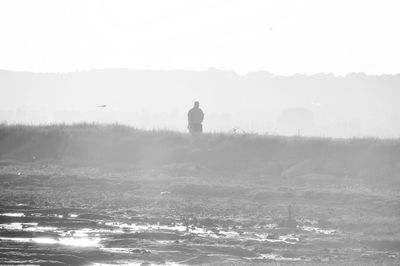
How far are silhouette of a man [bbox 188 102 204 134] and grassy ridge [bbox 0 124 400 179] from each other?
3.00 ft

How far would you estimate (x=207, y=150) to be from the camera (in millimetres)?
34531

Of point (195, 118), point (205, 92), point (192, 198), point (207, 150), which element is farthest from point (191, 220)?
point (205, 92)

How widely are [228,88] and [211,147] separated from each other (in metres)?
153

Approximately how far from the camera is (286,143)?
113 ft

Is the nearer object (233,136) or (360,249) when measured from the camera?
(360,249)

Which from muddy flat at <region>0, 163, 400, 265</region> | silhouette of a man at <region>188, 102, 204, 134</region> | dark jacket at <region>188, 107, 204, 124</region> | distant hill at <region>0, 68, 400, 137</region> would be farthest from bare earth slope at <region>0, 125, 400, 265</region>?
distant hill at <region>0, 68, 400, 137</region>

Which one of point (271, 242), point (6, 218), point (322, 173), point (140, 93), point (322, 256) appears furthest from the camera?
point (140, 93)

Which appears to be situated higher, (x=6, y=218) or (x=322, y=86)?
(x=322, y=86)

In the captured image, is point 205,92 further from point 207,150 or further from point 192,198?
point 192,198

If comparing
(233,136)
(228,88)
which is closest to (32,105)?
(228,88)

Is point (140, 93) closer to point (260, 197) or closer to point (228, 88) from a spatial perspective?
point (228, 88)

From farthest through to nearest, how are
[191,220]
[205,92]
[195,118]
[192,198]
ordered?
[205,92], [195,118], [192,198], [191,220]

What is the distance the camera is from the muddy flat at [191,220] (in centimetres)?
1555

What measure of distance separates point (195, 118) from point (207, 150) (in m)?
2.52
